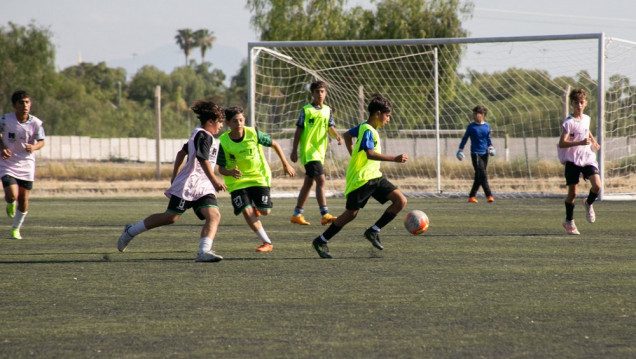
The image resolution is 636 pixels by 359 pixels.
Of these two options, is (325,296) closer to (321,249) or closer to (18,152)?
(321,249)

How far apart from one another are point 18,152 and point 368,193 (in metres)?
4.62

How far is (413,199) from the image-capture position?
60.1 feet

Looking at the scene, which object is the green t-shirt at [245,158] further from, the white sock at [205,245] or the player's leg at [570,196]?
the player's leg at [570,196]

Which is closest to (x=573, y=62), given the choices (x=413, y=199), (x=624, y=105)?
(x=624, y=105)

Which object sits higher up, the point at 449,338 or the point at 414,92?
the point at 414,92

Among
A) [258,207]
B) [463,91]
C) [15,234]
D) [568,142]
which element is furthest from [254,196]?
[463,91]

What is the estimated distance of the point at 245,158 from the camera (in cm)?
893

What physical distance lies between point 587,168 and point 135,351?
300 inches

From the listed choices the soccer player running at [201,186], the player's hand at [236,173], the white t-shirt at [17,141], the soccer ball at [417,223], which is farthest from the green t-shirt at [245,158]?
the white t-shirt at [17,141]

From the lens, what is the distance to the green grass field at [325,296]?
14.9ft

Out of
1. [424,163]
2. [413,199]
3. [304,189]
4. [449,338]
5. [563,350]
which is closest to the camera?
[563,350]

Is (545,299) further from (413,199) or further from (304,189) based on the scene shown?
(413,199)

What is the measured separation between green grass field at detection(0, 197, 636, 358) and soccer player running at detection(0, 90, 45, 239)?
22.0 inches

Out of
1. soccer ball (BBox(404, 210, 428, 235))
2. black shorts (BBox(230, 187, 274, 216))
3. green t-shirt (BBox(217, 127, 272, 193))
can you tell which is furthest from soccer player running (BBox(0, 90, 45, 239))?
soccer ball (BBox(404, 210, 428, 235))
